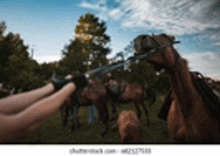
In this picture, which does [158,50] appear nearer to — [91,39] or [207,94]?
[207,94]

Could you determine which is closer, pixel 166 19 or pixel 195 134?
pixel 195 134

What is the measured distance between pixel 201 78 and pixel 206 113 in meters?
0.45

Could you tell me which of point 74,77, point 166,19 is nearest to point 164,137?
point 166,19

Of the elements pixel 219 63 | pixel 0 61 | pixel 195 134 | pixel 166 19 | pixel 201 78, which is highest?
pixel 166 19

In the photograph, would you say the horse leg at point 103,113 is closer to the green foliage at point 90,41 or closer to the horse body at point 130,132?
the green foliage at point 90,41

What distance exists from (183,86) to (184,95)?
11 centimetres

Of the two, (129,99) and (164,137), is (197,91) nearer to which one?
(164,137)

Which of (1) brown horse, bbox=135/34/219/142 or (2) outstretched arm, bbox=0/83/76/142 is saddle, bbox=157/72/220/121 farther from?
(2) outstretched arm, bbox=0/83/76/142

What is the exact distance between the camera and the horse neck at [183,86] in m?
1.56

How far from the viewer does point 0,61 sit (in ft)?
10.7

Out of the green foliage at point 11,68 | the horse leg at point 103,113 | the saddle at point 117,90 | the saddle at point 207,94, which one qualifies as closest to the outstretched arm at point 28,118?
the saddle at point 207,94

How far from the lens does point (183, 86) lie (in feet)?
5.20

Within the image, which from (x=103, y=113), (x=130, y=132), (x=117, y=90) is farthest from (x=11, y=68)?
(x=130, y=132)

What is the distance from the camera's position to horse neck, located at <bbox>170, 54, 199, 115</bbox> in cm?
156
